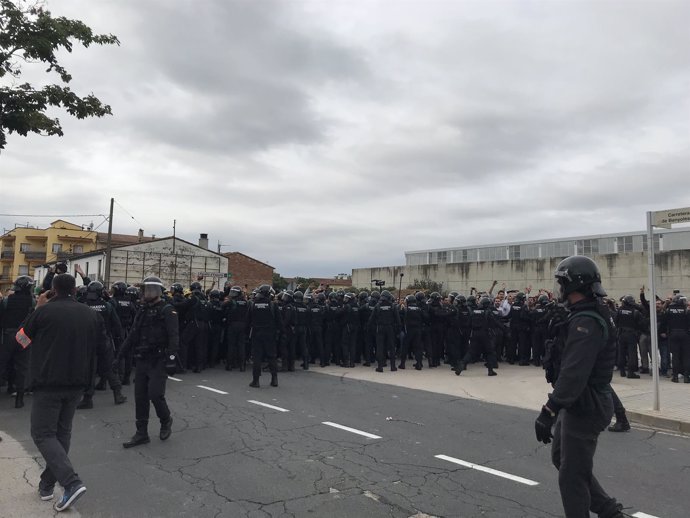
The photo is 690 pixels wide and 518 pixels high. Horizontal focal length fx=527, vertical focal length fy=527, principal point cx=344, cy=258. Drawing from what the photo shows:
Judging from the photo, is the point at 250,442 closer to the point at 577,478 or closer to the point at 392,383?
the point at 577,478

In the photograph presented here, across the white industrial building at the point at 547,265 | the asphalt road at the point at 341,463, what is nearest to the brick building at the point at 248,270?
the white industrial building at the point at 547,265

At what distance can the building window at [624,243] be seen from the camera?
52.6 meters

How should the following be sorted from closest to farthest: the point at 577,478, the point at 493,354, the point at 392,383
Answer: the point at 577,478, the point at 392,383, the point at 493,354

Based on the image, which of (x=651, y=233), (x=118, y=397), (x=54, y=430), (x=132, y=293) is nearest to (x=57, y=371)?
(x=54, y=430)

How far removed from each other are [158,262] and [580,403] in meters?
55.1

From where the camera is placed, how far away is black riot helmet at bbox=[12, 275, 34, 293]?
28.7 ft

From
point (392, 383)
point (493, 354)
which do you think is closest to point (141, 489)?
point (392, 383)

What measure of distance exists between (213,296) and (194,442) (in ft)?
22.9

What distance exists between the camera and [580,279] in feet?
12.4

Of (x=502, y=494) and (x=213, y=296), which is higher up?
(x=213, y=296)

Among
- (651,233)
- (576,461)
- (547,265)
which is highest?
(547,265)

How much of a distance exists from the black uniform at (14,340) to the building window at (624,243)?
5481 centimetres

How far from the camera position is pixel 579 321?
3.58 m

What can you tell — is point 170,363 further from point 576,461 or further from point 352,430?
point 576,461
